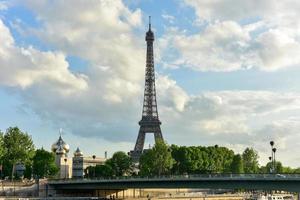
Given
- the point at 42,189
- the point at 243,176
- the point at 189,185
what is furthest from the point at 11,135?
the point at 243,176

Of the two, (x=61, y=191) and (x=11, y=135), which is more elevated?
(x=11, y=135)

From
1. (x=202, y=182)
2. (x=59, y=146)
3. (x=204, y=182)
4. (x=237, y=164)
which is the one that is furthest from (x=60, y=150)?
(x=204, y=182)

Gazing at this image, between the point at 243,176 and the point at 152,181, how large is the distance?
21.6 m

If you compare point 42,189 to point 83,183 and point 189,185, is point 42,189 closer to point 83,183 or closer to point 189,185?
point 83,183

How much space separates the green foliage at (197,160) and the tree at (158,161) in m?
5.01

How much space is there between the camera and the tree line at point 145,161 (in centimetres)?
14300

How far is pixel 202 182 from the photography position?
310 feet

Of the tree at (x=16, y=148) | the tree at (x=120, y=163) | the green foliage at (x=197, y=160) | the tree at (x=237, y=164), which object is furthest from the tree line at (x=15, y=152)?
the tree at (x=237, y=164)

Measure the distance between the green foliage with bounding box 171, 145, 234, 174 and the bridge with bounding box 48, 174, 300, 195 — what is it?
39225 millimetres

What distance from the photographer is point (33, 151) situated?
475 feet

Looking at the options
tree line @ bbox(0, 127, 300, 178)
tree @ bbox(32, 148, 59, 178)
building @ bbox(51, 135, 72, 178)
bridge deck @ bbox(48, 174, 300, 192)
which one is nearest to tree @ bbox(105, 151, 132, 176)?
tree line @ bbox(0, 127, 300, 178)

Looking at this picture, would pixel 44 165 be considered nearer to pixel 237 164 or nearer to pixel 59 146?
pixel 59 146

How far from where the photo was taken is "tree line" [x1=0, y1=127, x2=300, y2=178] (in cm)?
14300

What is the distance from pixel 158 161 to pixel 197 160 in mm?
12619
